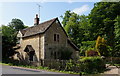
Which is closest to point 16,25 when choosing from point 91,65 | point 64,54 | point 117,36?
point 64,54

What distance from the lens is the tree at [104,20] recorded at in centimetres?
3591

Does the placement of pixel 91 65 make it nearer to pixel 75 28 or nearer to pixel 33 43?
pixel 33 43

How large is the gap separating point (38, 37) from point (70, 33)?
26750mm

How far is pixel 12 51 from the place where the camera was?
30.2m

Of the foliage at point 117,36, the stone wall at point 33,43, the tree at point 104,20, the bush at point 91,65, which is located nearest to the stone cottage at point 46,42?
the stone wall at point 33,43

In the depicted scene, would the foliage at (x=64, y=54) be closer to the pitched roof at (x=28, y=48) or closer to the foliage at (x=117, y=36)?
the pitched roof at (x=28, y=48)

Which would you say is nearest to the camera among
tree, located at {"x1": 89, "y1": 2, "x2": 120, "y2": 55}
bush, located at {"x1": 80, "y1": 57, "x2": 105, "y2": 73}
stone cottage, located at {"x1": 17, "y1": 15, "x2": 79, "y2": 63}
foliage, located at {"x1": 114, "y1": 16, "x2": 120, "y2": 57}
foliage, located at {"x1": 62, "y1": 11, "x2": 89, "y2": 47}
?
bush, located at {"x1": 80, "y1": 57, "x2": 105, "y2": 73}

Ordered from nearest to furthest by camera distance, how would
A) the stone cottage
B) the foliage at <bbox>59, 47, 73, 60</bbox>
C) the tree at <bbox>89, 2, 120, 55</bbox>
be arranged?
1. the stone cottage
2. the foliage at <bbox>59, 47, 73, 60</bbox>
3. the tree at <bbox>89, 2, 120, 55</bbox>

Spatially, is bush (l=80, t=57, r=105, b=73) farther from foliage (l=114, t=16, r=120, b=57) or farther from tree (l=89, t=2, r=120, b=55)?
tree (l=89, t=2, r=120, b=55)

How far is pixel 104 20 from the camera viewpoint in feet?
119

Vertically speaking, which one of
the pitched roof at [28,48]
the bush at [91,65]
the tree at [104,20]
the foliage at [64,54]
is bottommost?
the bush at [91,65]

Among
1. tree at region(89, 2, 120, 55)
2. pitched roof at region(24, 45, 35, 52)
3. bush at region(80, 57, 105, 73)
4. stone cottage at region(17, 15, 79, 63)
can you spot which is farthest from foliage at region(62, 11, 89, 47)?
bush at region(80, 57, 105, 73)

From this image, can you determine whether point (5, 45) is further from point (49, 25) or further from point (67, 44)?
point (67, 44)

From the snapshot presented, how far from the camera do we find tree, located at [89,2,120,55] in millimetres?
35906
